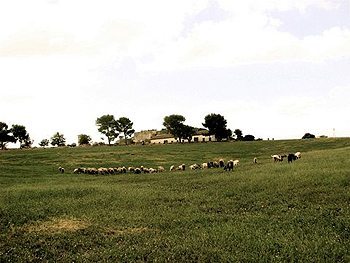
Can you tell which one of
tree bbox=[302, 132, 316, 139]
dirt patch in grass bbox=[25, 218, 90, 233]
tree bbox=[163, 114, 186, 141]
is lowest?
dirt patch in grass bbox=[25, 218, 90, 233]

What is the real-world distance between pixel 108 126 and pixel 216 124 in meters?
49.6

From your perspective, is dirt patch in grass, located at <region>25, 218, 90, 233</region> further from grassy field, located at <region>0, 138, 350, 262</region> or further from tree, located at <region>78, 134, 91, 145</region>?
tree, located at <region>78, 134, 91, 145</region>

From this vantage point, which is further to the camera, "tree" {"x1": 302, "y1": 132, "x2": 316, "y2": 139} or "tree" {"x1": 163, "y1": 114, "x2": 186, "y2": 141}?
"tree" {"x1": 163, "y1": 114, "x2": 186, "y2": 141}

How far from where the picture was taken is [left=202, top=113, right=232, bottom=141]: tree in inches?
6147

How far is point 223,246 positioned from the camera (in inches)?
701

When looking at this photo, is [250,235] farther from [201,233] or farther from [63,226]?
[63,226]

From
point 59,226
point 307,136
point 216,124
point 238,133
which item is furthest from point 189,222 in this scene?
point 238,133

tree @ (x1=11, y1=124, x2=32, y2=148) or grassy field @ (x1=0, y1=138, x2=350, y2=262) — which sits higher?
tree @ (x1=11, y1=124, x2=32, y2=148)

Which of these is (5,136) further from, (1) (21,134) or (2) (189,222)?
(2) (189,222)

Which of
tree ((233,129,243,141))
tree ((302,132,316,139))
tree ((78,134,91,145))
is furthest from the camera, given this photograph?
tree ((78,134,91,145))

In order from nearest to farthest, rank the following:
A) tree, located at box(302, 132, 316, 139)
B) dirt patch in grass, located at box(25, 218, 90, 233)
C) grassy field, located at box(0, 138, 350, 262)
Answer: grassy field, located at box(0, 138, 350, 262), dirt patch in grass, located at box(25, 218, 90, 233), tree, located at box(302, 132, 316, 139)

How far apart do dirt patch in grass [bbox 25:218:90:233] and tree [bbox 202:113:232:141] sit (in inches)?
5233

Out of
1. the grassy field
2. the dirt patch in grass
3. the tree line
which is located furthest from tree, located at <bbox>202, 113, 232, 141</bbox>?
the dirt patch in grass

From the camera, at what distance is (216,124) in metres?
156
